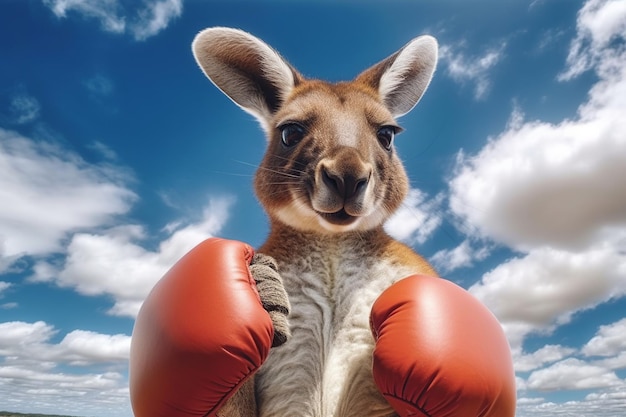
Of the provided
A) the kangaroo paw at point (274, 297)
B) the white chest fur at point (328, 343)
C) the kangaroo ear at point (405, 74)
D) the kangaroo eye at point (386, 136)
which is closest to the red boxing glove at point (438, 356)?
the white chest fur at point (328, 343)

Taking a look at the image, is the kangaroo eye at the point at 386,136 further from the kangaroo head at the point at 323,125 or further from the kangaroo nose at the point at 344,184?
the kangaroo nose at the point at 344,184

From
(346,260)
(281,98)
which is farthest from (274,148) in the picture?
(346,260)

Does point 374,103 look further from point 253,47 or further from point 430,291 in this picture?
point 430,291

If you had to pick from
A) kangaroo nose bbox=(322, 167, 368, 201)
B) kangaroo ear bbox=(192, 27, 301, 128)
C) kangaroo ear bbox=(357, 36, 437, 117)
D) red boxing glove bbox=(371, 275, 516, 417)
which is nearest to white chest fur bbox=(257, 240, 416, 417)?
red boxing glove bbox=(371, 275, 516, 417)

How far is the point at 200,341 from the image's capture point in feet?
10.0

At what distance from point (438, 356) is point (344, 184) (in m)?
1.15

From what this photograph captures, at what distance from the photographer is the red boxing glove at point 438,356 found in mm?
3086

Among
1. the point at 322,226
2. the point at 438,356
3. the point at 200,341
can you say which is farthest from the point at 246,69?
the point at 438,356

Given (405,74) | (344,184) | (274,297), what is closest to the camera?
(274,297)

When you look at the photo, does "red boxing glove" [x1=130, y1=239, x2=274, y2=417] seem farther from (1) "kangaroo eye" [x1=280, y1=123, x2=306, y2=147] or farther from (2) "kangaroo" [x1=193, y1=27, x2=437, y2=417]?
(1) "kangaroo eye" [x1=280, y1=123, x2=306, y2=147]

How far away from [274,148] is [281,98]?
580mm

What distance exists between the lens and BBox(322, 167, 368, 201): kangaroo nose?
359 cm

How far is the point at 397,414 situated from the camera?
3531 mm

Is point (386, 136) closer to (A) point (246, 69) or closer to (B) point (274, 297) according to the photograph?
(A) point (246, 69)
